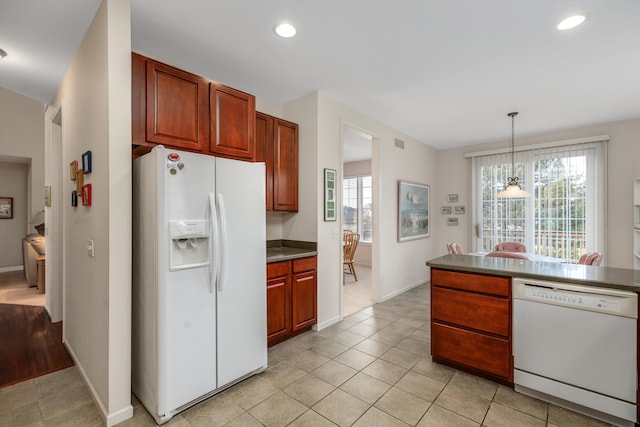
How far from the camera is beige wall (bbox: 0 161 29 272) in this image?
6.82 m

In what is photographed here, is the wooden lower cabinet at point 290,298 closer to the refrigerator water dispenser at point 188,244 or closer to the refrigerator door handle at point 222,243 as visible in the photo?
the refrigerator door handle at point 222,243

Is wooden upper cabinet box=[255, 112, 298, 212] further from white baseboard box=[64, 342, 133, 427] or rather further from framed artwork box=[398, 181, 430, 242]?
framed artwork box=[398, 181, 430, 242]

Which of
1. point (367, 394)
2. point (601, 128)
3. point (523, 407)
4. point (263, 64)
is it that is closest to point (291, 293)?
point (367, 394)

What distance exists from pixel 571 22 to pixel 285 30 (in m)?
2.15

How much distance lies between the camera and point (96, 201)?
2072mm

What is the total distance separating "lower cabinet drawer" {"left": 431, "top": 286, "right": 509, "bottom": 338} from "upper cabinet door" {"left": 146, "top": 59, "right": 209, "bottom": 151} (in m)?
2.44

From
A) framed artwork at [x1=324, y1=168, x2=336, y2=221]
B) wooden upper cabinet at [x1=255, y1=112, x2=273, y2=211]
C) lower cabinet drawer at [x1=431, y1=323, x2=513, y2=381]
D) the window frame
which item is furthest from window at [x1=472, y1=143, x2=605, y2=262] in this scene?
wooden upper cabinet at [x1=255, y1=112, x2=273, y2=211]

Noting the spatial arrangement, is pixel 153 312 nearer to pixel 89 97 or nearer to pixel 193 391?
pixel 193 391

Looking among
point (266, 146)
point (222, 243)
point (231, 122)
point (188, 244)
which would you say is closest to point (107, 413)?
point (188, 244)

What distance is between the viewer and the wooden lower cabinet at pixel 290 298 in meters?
2.90

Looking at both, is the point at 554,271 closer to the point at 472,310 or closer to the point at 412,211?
the point at 472,310

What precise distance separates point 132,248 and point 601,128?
6.46m

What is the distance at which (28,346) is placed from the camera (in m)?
2.94

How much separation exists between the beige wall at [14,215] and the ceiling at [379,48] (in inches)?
212
